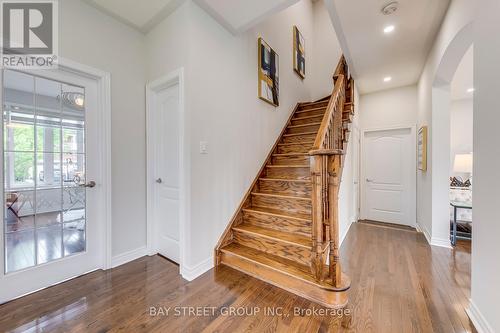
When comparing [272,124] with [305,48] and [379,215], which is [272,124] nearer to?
[305,48]

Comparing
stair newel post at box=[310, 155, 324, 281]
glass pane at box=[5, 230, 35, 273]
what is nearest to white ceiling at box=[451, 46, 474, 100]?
stair newel post at box=[310, 155, 324, 281]

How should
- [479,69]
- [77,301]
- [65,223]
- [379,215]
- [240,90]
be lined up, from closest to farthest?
[479,69] → [77,301] → [65,223] → [240,90] → [379,215]

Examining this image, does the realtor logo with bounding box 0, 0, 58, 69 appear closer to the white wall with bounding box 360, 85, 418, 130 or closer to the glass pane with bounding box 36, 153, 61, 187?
the glass pane with bounding box 36, 153, 61, 187

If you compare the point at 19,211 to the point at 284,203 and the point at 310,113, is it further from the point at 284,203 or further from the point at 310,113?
the point at 310,113

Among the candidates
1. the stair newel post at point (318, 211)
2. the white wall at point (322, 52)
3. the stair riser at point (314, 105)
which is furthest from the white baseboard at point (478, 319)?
the white wall at point (322, 52)

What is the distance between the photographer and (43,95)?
1.97 meters

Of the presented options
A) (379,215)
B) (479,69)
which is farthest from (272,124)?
(379,215)

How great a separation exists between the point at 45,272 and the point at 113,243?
557 millimetres

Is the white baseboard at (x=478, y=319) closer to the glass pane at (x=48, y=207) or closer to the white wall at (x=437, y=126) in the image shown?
the white wall at (x=437, y=126)

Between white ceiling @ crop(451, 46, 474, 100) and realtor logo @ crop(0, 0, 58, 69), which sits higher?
white ceiling @ crop(451, 46, 474, 100)

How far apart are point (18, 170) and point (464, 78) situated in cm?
604

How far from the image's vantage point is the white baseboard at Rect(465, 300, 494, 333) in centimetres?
138

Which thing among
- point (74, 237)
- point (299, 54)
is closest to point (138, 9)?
point (74, 237)

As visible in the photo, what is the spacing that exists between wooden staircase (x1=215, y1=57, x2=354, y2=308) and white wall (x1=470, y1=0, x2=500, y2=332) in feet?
2.80
